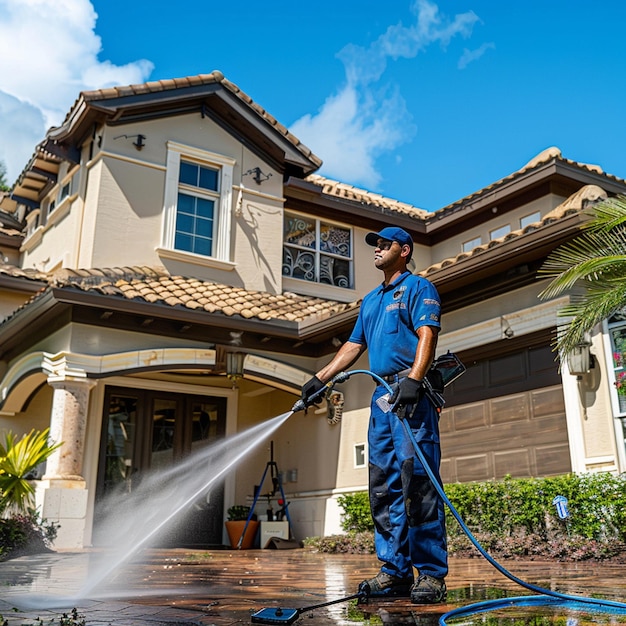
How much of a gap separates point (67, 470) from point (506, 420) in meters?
5.84

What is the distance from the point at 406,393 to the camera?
3.74 metres

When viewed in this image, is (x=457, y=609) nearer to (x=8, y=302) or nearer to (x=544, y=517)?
(x=544, y=517)

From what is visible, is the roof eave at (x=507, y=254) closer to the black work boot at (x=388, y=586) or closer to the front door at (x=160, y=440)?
the black work boot at (x=388, y=586)

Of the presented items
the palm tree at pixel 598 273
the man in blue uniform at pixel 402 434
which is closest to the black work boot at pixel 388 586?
the man in blue uniform at pixel 402 434

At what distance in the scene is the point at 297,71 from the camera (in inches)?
500

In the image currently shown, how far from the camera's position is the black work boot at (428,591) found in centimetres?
367

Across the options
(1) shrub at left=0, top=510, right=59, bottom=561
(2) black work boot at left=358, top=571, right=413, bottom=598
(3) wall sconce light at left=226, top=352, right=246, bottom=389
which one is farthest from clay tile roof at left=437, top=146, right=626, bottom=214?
(2) black work boot at left=358, top=571, right=413, bottom=598

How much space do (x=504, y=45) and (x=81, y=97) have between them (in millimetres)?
7032

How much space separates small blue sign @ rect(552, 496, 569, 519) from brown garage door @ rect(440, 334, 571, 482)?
43.6 inches

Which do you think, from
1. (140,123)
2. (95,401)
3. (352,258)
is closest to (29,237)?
(140,123)

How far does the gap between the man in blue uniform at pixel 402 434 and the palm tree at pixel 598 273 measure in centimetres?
333

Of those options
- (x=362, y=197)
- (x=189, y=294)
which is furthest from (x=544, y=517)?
(x=362, y=197)

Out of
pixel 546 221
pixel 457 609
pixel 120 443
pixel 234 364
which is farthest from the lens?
pixel 120 443

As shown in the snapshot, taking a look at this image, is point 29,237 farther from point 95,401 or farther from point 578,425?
point 578,425
